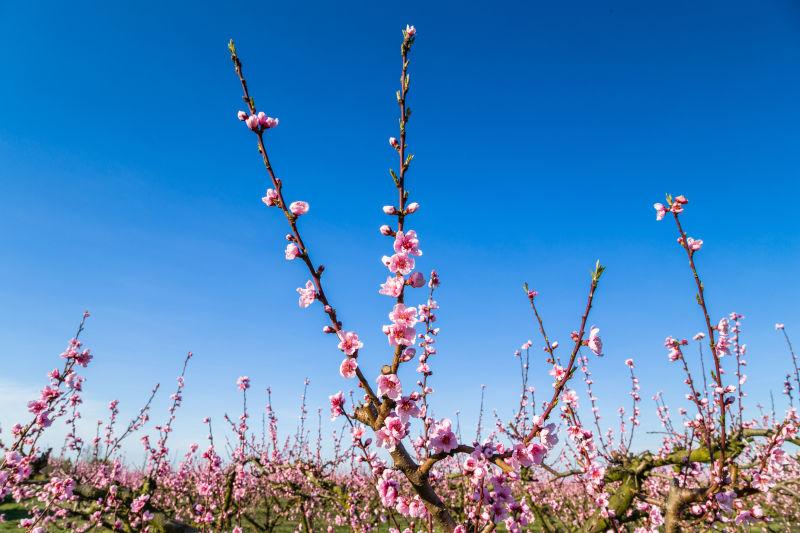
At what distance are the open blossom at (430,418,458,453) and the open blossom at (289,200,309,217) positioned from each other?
1621mm

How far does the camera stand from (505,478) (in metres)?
2.76

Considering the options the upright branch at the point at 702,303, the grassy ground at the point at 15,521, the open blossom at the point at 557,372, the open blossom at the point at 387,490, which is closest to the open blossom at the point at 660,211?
the upright branch at the point at 702,303

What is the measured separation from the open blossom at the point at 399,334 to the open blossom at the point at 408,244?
1.64 ft

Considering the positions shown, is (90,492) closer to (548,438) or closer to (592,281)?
(548,438)

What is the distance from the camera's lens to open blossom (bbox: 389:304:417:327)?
2.46 m

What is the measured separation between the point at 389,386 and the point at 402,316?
420 millimetres

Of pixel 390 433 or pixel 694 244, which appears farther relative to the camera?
pixel 694 244

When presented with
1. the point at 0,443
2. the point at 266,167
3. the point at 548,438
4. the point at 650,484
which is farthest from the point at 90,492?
the point at 650,484

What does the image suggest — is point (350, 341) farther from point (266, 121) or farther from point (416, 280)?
point (266, 121)

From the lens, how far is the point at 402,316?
8.19 feet

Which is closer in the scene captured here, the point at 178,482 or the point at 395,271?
the point at 395,271

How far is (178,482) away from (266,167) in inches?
681

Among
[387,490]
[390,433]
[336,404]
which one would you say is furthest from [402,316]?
[387,490]

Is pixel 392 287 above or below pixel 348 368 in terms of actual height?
above
